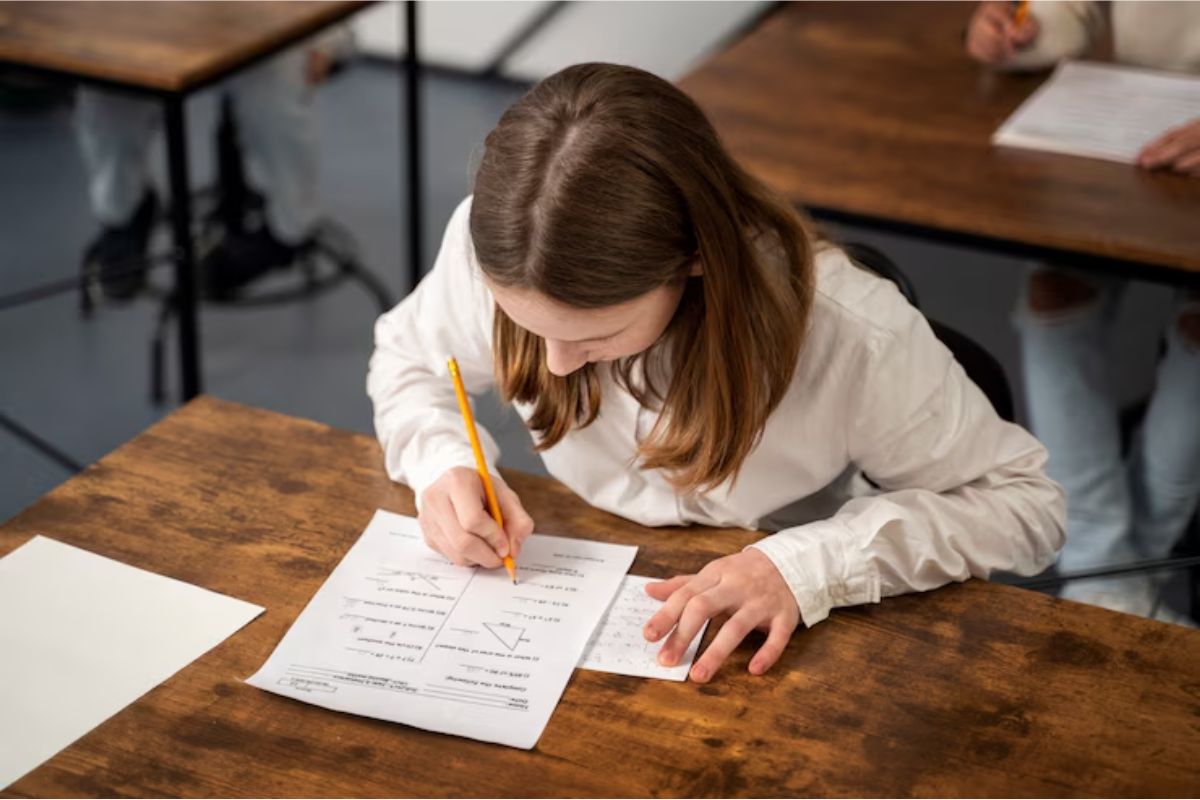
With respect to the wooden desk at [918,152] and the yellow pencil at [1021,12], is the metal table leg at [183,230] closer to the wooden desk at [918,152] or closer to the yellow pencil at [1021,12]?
the wooden desk at [918,152]

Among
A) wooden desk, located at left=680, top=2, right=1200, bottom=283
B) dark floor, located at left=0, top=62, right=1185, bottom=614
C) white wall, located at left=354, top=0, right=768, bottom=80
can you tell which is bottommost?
dark floor, located at left=0, top=62, right=1185, bottom=614

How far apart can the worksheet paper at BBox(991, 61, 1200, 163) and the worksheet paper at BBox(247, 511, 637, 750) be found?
1.18 metres

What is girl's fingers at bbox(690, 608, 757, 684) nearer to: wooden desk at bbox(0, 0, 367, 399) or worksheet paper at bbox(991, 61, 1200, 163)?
worksheet paper at bbox(991, 61, 1200, 163)

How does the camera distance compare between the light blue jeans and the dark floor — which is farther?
the dark floor

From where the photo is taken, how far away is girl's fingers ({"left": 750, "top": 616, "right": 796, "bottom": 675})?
119 centimetres

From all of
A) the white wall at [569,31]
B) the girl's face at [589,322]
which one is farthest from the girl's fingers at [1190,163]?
the white wall at [569,31]

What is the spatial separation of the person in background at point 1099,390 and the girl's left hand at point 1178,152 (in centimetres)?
24

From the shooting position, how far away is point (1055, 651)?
4.00 feet

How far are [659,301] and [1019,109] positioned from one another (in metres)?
1.25

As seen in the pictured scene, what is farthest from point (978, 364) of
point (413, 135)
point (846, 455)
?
point (413, 135)

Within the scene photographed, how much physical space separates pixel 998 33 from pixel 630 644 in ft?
5.14

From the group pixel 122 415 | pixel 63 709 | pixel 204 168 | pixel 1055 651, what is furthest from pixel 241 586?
pixel 204 168

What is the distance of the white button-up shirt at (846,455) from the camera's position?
50.8 inches

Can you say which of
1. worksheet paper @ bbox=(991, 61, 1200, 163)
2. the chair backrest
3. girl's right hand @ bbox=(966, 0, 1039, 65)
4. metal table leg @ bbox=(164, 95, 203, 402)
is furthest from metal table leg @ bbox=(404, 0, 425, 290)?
the chair backrest
